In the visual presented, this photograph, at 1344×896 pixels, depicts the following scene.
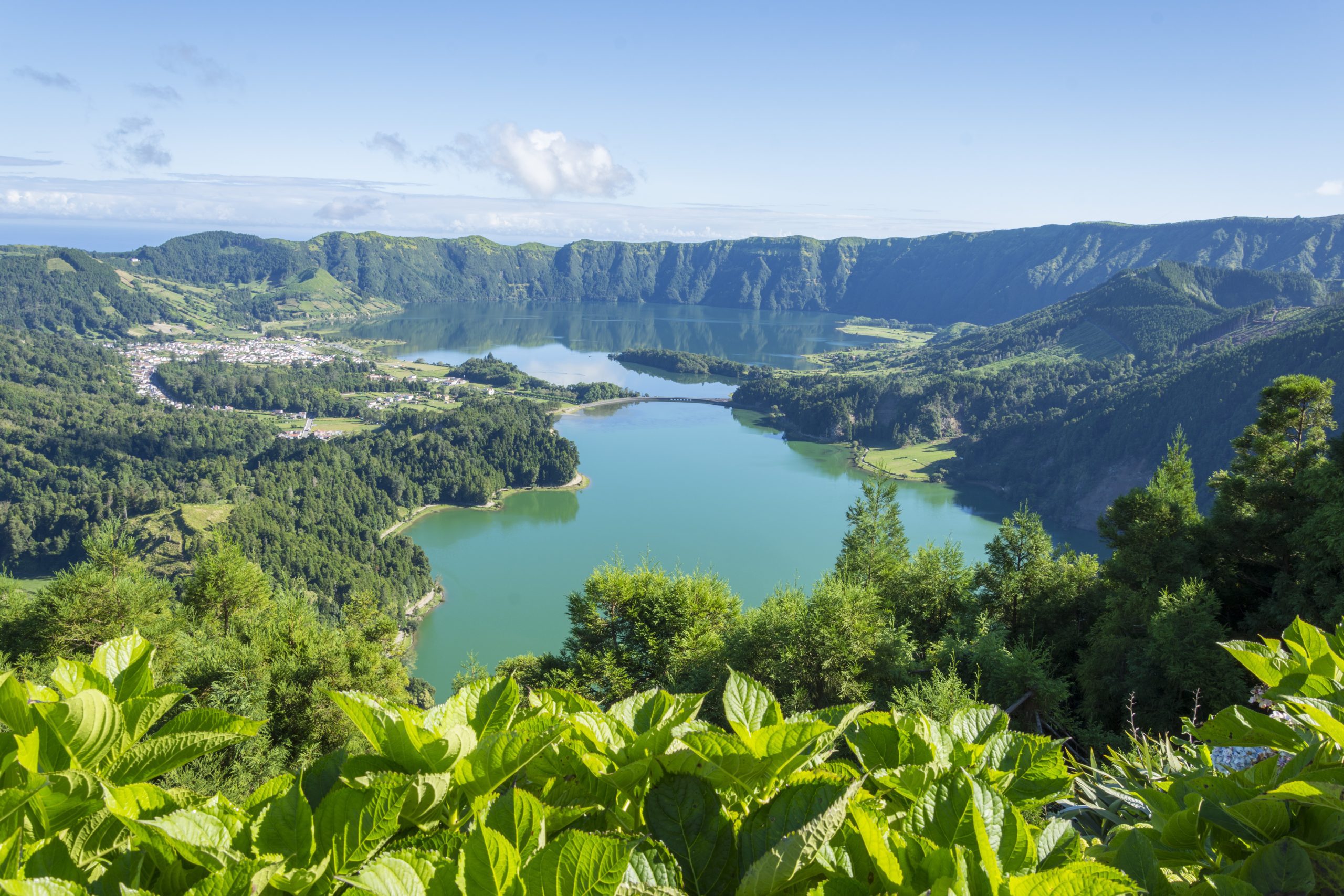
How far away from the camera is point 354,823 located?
5.59 feet

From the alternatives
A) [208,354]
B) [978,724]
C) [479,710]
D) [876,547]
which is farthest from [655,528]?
[208,354]

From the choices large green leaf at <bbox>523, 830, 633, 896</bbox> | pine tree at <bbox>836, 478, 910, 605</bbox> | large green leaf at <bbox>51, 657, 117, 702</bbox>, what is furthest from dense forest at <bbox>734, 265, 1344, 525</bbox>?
large green leaf at <bbox>51, 657, 117, 702</bbox>

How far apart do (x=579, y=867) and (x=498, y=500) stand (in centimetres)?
9431

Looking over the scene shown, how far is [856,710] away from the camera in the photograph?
223 cm

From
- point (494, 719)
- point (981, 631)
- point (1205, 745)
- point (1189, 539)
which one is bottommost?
point (981, 631)

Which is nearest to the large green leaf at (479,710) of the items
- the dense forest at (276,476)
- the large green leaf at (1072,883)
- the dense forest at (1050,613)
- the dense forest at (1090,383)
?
the large green leaf at (1072,883)

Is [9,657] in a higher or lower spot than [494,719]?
lower

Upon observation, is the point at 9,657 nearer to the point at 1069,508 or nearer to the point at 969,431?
the point at 1069,508

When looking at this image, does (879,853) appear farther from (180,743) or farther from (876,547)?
(876,547)

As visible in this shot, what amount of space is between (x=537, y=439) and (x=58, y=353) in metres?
152

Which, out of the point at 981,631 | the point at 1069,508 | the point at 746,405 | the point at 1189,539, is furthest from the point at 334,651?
the point at 746,405

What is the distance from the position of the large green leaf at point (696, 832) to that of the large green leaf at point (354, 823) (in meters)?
0.63

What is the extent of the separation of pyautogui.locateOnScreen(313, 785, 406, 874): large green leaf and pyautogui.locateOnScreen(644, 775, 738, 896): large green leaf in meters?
0.63

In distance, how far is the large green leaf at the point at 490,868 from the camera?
1.32 m
